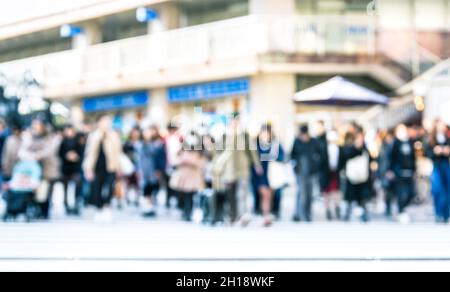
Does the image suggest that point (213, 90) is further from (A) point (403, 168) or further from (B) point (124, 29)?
(A) point (403, 168)

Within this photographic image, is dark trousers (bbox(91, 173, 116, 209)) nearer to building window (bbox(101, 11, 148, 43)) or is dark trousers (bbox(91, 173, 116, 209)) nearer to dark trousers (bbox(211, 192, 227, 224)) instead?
dark trousers (bbox(211, 192, 227, 224))

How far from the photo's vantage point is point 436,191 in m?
7.80

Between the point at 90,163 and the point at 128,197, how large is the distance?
3.71 meters

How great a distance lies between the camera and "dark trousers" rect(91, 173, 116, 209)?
311 inches

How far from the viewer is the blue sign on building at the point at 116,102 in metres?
19.7

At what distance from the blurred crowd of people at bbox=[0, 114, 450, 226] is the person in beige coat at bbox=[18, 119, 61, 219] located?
0.05ft

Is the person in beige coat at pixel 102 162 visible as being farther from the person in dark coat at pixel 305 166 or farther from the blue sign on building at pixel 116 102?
the blue sign on building at pixel 116 102

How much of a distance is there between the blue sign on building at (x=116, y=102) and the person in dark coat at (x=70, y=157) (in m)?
10.8

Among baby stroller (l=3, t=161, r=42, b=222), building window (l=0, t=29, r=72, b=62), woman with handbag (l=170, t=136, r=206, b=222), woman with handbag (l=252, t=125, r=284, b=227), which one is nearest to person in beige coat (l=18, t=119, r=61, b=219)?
baby stroller (l=3, t=161, r=42, b=222)

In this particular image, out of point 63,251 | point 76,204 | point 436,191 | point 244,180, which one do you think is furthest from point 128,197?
point 63,251

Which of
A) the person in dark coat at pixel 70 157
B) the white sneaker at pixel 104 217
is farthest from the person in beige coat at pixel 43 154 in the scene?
the white sneaker at pixel 104 217

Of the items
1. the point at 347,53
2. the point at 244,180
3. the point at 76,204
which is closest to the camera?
the point at 244,180

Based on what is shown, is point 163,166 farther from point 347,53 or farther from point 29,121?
point 347,53

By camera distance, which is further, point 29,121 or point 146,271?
point 29,121
